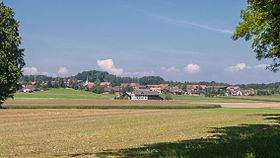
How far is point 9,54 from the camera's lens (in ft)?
192

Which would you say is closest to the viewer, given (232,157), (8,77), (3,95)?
(232,157)

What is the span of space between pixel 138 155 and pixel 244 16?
2746 centimetres

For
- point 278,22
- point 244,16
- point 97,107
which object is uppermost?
point 244,16

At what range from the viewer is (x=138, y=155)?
15.6 meters

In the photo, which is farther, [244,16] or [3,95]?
[3,95]

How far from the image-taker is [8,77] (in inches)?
2197

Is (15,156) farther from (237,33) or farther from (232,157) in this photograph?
(237,33)

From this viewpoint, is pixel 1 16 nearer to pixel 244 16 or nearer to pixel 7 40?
pixel 7 40

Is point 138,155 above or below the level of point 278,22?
below

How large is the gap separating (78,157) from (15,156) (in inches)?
113

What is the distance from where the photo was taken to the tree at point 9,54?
2188 inches

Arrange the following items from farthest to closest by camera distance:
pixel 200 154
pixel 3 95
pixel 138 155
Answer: pixel 3 95 → pixel 138 155 → pixel 200 154

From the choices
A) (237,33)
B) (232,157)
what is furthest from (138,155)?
(237,33)

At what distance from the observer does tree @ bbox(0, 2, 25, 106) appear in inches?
2188
